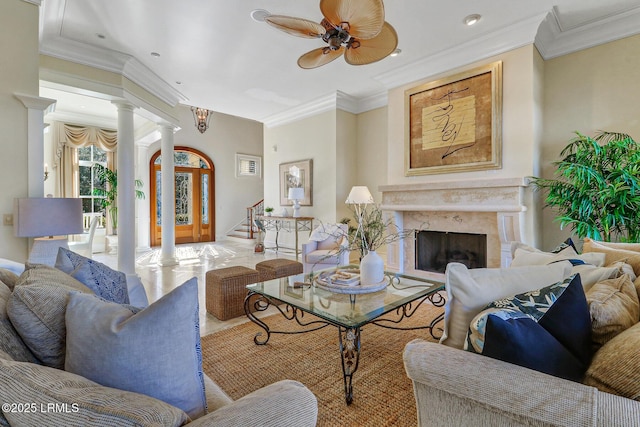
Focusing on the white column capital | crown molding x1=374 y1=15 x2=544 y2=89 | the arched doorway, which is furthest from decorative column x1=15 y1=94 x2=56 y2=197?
the arched doorway

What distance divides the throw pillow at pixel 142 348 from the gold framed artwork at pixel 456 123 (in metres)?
3.91

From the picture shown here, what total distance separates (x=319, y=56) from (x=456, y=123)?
213cm

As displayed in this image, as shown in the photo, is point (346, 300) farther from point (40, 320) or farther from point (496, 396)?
point (40, 320)

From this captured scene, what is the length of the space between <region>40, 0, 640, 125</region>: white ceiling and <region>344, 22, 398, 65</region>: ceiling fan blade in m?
0.75

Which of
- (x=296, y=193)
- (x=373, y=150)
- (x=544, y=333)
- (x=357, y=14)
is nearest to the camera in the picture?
(x=544, y=333)

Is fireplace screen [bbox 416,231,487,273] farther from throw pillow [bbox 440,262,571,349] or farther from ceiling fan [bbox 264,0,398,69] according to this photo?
throw pillow [bbox 440,262,571,349]

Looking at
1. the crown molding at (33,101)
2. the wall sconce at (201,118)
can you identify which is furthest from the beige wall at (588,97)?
the wall sconce at (201,118)

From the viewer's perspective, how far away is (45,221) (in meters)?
2.60

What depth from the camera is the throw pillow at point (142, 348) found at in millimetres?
731

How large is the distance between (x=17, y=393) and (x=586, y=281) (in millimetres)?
1816

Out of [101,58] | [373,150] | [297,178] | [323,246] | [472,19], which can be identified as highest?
[472,19]

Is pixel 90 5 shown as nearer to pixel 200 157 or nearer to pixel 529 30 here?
pixel 529 30

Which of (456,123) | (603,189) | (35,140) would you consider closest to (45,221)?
(35,140)

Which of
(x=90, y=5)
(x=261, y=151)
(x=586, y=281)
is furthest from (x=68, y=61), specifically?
(x=261, y=151)
